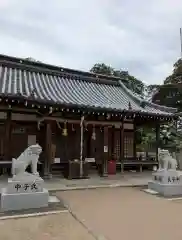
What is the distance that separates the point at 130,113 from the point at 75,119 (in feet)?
7.63

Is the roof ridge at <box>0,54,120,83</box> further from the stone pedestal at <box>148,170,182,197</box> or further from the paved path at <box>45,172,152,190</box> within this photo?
the stone pedestal at <box>148,170,182,197</box>

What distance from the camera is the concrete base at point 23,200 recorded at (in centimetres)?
546

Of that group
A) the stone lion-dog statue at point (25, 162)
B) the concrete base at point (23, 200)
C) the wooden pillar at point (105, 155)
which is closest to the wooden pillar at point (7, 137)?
the wooden pillar at point (105, 155)

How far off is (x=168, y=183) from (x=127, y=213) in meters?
2.53

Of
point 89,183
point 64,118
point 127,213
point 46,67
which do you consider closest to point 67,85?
point 46,67

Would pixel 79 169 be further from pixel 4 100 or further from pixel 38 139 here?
pixel 4 100

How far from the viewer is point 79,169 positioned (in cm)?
980

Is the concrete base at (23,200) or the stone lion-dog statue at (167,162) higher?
the stone lion-dog statue at (167,162)

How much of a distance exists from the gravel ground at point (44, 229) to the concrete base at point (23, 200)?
664 millimetres

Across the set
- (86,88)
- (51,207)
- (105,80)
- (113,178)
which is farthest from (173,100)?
(51,207)

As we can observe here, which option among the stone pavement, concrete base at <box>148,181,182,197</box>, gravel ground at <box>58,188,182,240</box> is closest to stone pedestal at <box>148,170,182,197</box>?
concrete base at <box>148,181,182,197</box>

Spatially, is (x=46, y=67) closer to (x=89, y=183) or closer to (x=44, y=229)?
(x=89, y=183)

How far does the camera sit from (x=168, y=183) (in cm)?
749

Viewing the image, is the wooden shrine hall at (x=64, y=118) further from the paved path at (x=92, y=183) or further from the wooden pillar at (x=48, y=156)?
the paved path at (x=92, y=183)
